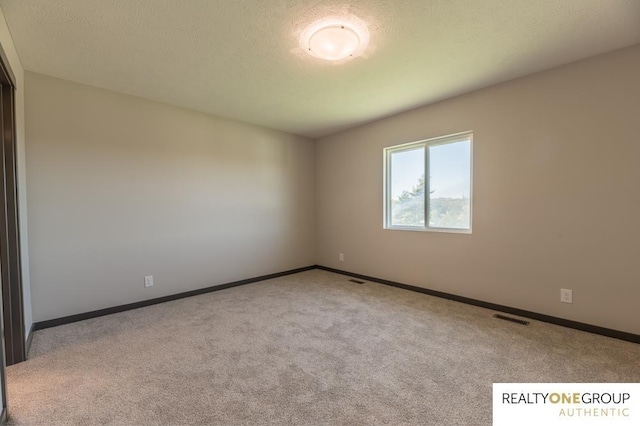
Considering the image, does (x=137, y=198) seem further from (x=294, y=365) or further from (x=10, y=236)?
(x=294, y=365)

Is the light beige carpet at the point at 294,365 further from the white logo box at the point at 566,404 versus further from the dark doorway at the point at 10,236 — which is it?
the dark doorway at the point at 10,236

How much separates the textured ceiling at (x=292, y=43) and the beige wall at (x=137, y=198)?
1.20ft

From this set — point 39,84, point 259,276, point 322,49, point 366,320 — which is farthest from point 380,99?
point 39,84

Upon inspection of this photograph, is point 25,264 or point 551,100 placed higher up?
point 551,100

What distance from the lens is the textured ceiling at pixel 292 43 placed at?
6.00 feet

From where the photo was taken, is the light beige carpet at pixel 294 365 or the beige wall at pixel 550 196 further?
the beige wall at pixel 550 196

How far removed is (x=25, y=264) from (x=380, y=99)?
12.8 ft

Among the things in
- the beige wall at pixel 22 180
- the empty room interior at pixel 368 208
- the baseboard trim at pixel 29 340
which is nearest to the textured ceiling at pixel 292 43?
the empty room interior at pixel 368 208

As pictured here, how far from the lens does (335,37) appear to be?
201 cm

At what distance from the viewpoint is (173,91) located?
10.1ft

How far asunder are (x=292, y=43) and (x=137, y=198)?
2.47 metres

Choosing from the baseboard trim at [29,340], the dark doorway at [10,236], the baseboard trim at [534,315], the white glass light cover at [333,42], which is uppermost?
the white glass light cover at [333,42]

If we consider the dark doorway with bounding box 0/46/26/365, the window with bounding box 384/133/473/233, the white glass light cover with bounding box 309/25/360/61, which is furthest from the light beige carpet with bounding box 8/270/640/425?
the white glass light cover with bounding box 309/25/360/61

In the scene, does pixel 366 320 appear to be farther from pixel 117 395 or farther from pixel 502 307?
pixel 117 395
